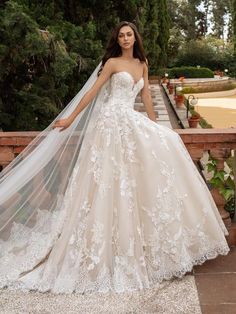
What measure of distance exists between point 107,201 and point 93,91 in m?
0.72

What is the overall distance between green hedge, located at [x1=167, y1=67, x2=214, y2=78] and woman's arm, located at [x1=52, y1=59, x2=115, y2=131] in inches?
1257

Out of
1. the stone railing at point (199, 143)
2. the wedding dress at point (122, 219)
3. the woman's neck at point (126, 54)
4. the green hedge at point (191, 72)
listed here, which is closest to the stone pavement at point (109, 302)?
the wedding dress at point (122, 219)

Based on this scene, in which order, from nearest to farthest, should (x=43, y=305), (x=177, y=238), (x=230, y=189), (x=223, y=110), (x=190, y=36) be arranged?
(x=43, y=305), (x=177, y=238), (x=230, y=189), (x=223, y=110), (x=190, y=36)

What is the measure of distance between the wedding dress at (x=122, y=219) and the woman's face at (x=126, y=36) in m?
0.19

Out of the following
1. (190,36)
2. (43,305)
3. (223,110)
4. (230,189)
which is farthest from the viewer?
(190,36)

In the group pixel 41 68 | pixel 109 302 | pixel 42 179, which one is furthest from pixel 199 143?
pixel 41 68

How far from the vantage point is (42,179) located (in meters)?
3.18

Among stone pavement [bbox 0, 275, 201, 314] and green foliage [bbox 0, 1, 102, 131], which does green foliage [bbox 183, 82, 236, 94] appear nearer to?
green foliage [bbox 0, 1, 102, 131]

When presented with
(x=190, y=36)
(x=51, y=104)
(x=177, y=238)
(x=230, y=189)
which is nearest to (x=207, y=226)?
(x=177, y=238)

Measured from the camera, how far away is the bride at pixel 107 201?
2826 millimetres

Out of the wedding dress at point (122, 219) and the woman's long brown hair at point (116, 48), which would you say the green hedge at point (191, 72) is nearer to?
the woman's long brown hair at point (116, 48)

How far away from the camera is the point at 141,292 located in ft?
8.97

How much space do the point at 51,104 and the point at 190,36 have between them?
49.7 metres

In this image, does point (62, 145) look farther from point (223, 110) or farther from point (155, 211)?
point (223, 110)
